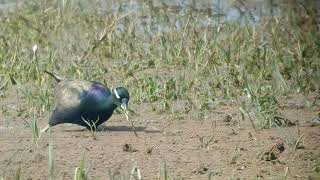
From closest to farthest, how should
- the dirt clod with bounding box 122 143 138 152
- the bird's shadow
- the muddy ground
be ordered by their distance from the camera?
the muddy ground < the dirt clod with bounding box 122 143 138 152 < the bird's shadow

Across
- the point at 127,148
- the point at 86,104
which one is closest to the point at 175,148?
the point at 127,148

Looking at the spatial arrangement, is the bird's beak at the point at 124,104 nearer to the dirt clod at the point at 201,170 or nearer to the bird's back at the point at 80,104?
the bird's back at the point at 80,104

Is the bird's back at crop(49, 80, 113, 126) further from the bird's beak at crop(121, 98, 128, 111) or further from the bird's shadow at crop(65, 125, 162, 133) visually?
the bird's shadow at crop(65, 125, 162, 133)

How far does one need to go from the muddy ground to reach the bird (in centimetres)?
10

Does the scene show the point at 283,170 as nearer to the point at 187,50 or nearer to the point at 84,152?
the point at 84,152

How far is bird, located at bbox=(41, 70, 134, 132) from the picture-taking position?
18.6 ft

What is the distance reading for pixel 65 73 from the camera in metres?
7.50

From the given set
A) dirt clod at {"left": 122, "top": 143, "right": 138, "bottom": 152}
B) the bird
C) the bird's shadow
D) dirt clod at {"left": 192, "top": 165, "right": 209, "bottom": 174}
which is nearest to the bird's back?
the bird

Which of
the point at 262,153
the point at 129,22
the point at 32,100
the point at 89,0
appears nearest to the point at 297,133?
the point at 262,153

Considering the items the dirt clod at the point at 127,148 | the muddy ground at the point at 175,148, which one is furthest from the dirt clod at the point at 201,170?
the dirt clod at the point at 127,148

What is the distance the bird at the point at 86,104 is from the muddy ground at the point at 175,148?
101 mm

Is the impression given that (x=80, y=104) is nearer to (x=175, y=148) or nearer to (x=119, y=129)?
(x=119, y=129)

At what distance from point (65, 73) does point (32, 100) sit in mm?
932

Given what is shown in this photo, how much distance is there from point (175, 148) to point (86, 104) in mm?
599
